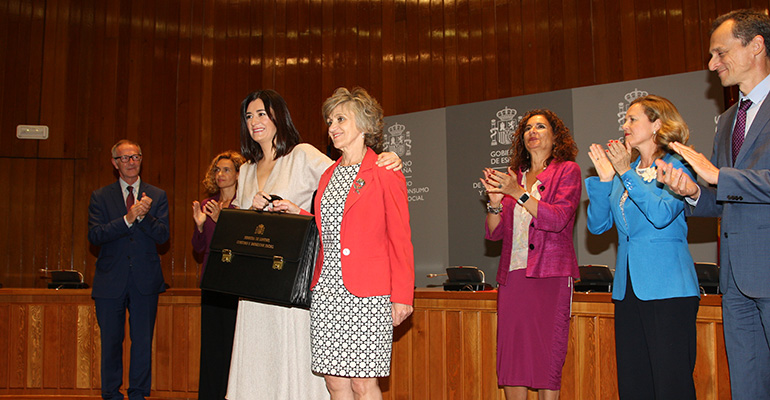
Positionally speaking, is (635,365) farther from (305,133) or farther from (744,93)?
(305,133)

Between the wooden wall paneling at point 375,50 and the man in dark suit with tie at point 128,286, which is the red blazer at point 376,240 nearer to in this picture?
the man in dark suit with tie at point 128,286

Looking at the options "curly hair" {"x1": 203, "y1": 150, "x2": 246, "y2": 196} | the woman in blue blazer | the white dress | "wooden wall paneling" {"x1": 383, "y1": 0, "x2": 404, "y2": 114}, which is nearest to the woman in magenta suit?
the woman in blue blazer

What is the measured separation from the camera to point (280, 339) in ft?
8.95

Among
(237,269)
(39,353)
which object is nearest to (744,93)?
(237,269)

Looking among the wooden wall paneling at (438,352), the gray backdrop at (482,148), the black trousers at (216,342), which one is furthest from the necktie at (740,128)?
the black trousers at (216,342)

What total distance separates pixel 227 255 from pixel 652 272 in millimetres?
1834

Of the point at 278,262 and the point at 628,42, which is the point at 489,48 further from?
the point at 278,262

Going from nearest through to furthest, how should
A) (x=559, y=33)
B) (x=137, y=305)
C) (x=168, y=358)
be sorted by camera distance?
(x=137, y=305) < (x=168, y=358) < (x=559, y=33)

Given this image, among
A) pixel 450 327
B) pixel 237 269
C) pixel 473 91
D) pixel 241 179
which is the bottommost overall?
pixel 450 327

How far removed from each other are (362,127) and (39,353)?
4335mm

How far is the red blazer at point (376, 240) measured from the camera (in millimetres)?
2352

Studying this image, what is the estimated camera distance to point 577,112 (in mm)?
5367

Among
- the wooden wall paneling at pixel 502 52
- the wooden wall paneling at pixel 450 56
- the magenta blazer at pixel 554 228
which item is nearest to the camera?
the magenta blazer at pixel 554 228

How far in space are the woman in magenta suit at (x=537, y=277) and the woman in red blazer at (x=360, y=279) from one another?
861 millimetres
